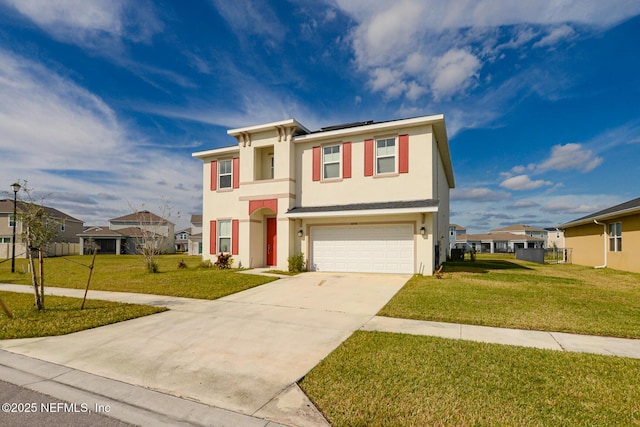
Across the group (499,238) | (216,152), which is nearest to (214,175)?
(216,152)

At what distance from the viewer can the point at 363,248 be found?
49.0 feet

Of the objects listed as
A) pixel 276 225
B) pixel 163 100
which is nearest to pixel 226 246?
pixel 276 225

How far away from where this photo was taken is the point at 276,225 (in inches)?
677

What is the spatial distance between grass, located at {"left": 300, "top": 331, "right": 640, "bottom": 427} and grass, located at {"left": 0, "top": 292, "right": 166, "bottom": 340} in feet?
17.5

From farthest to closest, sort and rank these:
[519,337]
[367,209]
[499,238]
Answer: [499,238]
[367,209]
[519,337]

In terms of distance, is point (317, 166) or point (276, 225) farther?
point (276, 225)

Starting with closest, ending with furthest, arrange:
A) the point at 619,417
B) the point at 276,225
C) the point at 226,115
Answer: the point at 619,417
the point at 276,225
the point at 226,115

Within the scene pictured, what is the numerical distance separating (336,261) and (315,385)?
11500mm

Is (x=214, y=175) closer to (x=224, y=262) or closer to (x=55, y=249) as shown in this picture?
(x=224, y=262)

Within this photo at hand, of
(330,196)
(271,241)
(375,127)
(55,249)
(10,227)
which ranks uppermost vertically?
(375,127)

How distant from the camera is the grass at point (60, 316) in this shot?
20.6 ft

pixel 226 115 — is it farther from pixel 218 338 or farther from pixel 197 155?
pixel 218 338

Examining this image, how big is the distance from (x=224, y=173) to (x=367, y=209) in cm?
920

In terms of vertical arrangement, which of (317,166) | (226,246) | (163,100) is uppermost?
(163,100)
